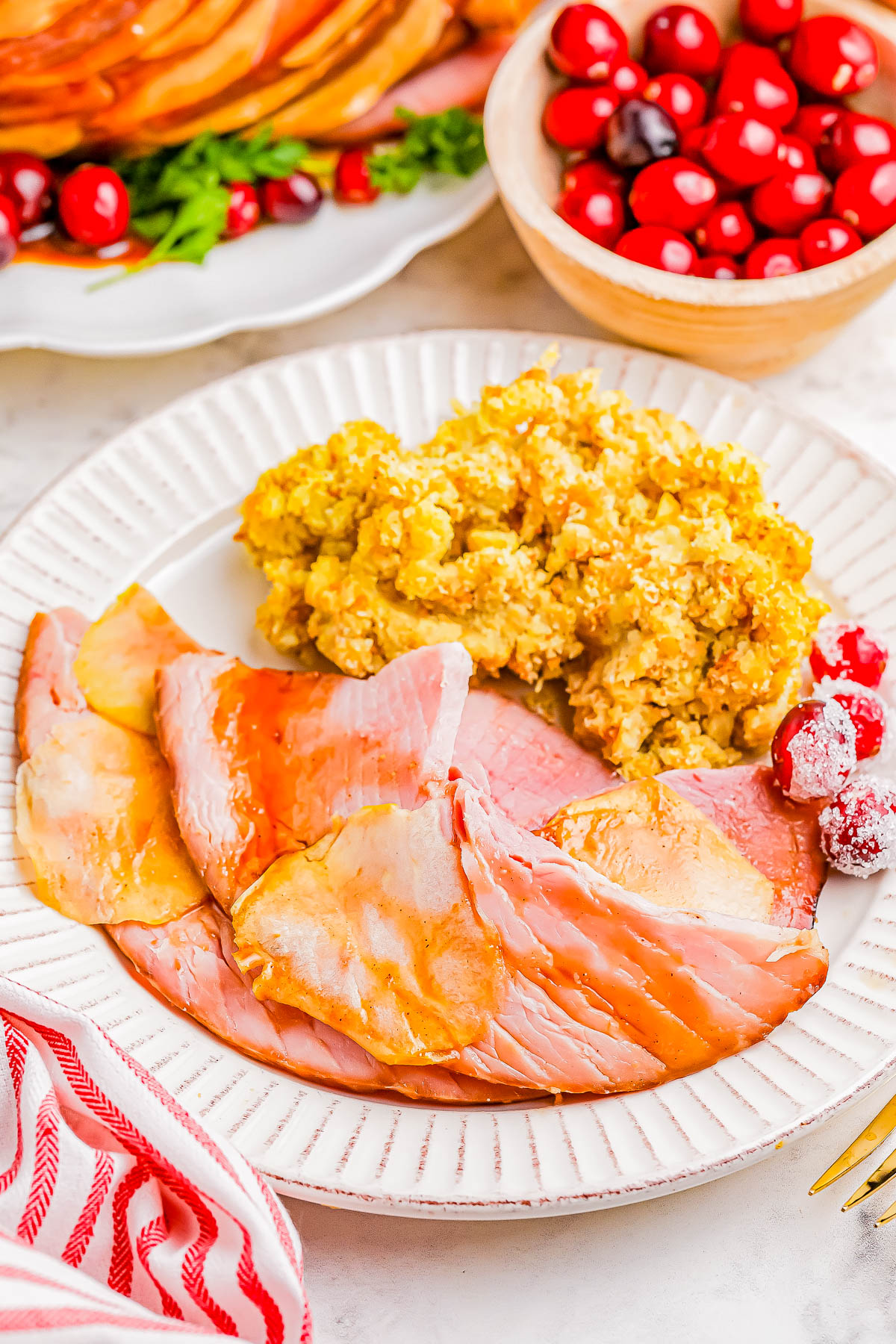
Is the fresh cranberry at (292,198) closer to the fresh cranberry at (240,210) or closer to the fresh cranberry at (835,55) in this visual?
the fresh cranberry at (240,210)

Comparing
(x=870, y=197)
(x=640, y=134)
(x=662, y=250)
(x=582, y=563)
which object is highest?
(x=870, y=197)

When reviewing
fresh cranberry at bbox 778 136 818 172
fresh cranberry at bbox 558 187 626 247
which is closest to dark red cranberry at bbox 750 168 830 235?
fresh cranberry at bbox 778 136 818 172

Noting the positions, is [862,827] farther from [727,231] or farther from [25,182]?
[25,182]

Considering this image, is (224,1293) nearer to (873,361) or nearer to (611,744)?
(611,744)

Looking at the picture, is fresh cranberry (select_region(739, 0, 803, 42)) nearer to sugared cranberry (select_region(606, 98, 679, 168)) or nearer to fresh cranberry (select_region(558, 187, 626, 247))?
sugared cranberry (select_region(606, 98, 679, 168))

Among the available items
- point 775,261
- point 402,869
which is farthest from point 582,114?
point 402,869
